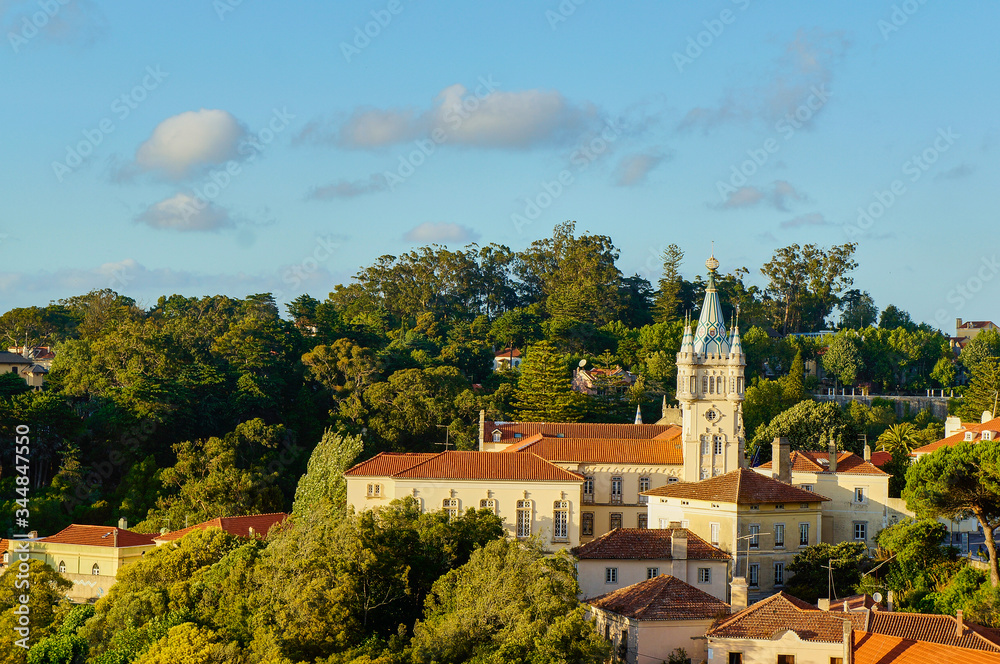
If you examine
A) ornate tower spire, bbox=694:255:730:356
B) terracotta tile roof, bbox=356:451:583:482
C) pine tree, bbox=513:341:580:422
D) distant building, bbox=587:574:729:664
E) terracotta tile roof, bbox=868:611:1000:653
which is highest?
ornate tower spire, bbox=694:255:730:356

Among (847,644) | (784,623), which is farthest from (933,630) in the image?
(784,623)

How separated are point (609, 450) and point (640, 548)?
31.8ft

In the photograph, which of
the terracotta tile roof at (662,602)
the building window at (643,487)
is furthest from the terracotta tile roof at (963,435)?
the terracotta tile roof at (662,602)

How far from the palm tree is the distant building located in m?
26.8

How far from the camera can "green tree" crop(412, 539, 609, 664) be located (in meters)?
29.9

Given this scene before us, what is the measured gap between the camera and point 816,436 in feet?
199

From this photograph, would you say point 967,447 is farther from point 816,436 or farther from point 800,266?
point 800,266

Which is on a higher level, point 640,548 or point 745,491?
point 745,491

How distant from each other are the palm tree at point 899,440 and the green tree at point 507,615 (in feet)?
97.1

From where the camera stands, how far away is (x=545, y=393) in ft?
219

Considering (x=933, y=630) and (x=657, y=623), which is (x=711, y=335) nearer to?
(x=657, y=623)

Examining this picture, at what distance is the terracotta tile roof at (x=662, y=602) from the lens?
109 ft

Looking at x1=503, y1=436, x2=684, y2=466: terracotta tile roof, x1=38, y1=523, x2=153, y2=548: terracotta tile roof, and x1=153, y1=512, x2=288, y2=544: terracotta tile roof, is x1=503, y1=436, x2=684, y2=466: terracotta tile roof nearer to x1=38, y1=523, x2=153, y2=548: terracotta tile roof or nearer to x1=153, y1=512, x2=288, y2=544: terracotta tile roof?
x1=153, y1=512, x2=288, y2=544: terracotta tile roof

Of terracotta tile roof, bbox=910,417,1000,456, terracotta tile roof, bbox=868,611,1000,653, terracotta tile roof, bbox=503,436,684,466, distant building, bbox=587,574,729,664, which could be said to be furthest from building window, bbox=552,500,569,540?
terracotta tile roof, bbox=910,417,1000,456
